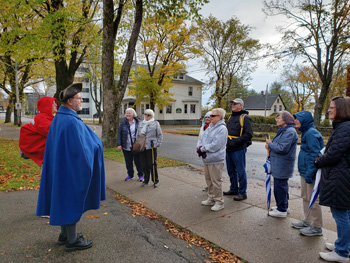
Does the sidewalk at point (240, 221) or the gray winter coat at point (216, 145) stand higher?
the gray winter coat at point (216, 145)

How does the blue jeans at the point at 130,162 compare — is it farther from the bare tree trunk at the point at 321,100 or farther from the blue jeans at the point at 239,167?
the bare tree trunk at the point at 321,100

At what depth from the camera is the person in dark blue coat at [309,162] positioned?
11.6 feet

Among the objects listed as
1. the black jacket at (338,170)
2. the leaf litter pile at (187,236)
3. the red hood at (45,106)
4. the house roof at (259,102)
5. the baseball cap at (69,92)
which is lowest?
the leaf litter pile at (187,236)

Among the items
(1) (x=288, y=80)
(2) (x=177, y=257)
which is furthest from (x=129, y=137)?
(1) (x=288, y=80)

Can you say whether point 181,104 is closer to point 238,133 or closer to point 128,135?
point 128,135

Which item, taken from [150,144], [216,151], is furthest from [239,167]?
[150,144]

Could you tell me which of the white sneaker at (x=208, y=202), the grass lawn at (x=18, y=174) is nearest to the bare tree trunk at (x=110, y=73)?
the grass lawn at (x=18, y=174)

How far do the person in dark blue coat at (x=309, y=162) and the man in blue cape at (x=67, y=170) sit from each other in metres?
2.99

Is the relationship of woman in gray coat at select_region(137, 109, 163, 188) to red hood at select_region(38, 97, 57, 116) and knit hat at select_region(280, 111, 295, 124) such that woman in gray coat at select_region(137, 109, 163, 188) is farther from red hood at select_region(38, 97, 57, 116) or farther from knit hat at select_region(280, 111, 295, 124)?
knit hat at select_region(280, 111, 295, 124)

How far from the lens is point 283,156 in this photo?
420 centimetres

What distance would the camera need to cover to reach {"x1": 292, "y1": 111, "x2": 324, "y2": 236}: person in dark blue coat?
3525 millimetres

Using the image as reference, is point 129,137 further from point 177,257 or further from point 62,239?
point 177,257

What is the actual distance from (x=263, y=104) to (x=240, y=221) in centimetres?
6513

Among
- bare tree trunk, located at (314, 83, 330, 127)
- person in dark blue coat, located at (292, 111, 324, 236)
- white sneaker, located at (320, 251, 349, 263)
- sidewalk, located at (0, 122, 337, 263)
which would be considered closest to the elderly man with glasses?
sidewalk, located at (0, 122, 337, 263)
